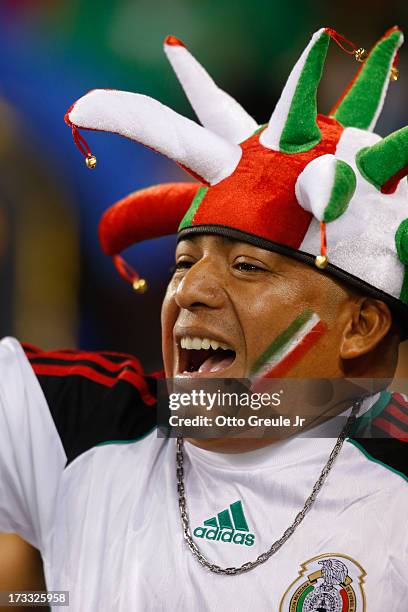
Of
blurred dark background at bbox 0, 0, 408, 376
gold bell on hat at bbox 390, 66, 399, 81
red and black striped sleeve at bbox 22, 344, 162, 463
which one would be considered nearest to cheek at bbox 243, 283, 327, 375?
red and black striped sleeve at bbox 22, 344, 162, 463

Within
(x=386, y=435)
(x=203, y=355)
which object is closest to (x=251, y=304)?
(x=203, y=355)

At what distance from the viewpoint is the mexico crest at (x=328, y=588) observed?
1.15m

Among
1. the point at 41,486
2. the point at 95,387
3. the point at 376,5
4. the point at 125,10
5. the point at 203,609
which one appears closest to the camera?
the point at 203,609

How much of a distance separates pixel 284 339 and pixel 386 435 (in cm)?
22

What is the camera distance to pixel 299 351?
124 cm

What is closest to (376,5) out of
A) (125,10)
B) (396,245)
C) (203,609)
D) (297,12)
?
(297,12)

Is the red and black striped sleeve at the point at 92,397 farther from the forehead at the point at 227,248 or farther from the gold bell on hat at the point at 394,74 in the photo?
the gold bell on hat at the point at 394,74

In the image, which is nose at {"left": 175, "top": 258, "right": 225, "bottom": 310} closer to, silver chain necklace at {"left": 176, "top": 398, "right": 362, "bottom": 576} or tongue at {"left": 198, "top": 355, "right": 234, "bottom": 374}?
tongue at {"left": 198, "top": 355, "right": 234, "bottom": 374}

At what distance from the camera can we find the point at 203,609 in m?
1.19

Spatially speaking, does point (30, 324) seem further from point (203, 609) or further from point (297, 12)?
point (203, 609)

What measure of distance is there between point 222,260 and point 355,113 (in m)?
0.36

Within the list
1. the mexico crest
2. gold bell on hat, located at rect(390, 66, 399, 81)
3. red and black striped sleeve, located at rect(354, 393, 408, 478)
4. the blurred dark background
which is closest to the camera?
the mexico crest

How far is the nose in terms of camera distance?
124 cm

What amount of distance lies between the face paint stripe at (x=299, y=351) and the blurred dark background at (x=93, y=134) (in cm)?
142
